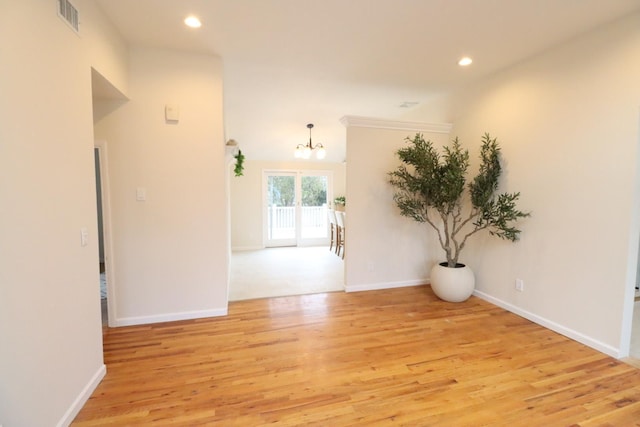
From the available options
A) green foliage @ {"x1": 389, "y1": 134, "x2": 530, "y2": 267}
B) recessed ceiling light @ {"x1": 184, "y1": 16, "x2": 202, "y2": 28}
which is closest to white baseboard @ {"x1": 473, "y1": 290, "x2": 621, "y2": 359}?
green foliage @ {"x1": 389, "y1": 134, "x2": 530, "y2": 267}

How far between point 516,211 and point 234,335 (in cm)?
304

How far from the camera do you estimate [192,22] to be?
94.0 inches

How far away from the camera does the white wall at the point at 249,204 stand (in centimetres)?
707

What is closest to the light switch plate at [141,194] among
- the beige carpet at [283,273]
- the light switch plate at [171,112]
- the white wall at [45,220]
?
the light switch plate at [171,112]

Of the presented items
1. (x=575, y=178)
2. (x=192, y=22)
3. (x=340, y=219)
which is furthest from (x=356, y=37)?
(x=340, y=219)

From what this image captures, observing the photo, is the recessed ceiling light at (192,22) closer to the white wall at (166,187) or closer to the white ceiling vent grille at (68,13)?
the white wall at (166,187)

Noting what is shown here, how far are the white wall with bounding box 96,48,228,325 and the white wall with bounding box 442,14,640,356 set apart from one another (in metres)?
3.10

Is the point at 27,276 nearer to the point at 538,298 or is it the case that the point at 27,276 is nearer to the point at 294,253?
the point at 538,298

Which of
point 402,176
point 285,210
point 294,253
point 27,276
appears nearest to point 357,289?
point 402,176

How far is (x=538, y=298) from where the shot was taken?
9.87 feet

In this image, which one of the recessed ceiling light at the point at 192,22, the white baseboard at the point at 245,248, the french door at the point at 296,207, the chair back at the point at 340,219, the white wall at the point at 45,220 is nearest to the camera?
the white wall at the point at 45,220

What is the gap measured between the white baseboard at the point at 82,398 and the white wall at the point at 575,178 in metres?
3.81

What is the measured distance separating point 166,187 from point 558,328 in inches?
156

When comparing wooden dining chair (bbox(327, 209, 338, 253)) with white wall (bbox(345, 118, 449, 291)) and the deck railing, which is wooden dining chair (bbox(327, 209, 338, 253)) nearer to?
the deck railing
